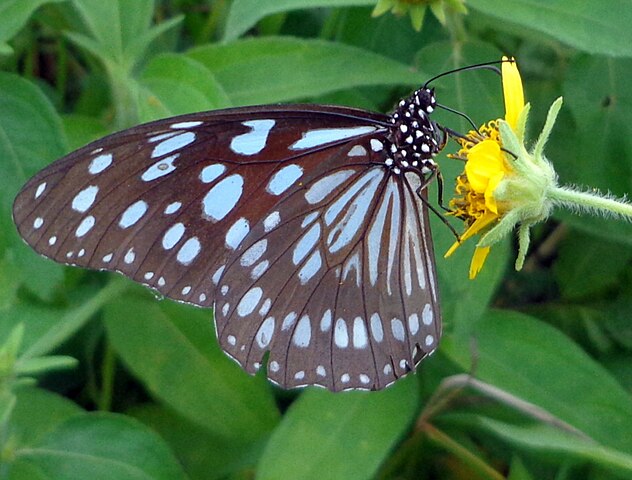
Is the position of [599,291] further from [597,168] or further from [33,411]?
[33,411]

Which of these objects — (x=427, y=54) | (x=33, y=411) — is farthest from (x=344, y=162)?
(x=33, y=411)

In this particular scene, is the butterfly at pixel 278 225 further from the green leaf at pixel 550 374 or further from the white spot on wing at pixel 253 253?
the green leaf at pixel 550 374

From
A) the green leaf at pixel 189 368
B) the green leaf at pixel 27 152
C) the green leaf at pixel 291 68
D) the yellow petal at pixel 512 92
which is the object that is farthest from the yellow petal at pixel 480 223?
the green leaf at pixel 27 152

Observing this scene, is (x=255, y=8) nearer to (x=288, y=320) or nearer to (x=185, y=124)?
(x=185, y=124)

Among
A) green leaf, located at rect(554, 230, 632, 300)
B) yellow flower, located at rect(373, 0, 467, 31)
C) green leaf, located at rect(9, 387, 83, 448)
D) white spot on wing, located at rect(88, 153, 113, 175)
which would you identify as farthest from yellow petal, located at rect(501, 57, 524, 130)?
green leaf, located at rect(9, 387, 83, 448)

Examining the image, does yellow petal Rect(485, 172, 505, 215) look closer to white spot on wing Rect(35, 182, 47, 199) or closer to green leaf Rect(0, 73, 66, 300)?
white spot on wing Rect(35, 182, 47, 199)

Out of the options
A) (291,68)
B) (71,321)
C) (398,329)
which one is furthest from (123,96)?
(398,329)
